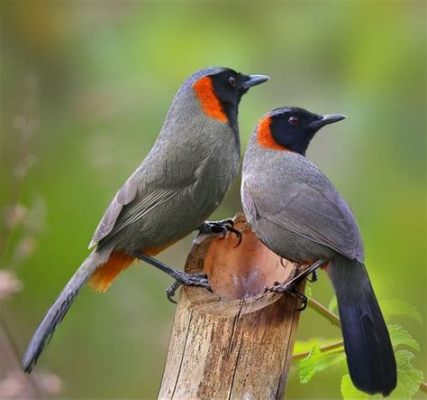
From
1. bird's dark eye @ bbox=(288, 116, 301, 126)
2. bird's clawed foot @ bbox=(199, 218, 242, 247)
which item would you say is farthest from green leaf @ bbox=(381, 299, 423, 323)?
bird's dark eye @ bbox=(288, 116, 301, 126)

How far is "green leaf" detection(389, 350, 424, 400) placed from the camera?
3.68 metres

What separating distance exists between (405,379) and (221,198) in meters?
1.63

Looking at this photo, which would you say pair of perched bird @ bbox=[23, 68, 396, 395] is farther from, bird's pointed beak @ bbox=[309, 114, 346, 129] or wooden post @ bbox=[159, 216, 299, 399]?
wooden post @ bbox=[159, 216, 299, 399]

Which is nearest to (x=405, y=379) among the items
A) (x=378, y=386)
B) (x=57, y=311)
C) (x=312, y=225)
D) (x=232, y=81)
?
(x=378, y=386)

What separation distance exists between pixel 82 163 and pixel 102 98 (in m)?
0.41

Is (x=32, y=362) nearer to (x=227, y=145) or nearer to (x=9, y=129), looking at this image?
(x=227, y=145)

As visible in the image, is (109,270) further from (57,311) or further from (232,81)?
(232,81)

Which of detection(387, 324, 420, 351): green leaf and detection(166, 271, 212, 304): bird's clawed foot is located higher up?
detection(166, 271, 212, 304): bird's clawed foot

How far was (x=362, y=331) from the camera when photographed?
385 cm

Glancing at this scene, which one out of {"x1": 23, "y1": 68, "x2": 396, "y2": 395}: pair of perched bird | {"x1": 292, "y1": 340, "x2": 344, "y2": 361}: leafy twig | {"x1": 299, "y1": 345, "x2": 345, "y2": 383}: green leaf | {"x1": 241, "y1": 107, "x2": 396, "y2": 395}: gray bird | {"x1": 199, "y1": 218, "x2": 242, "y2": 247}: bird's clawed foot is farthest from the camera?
{"x1": 199, "y1": 218, "x2": 242, "y2": 247}: bird's clawed foot

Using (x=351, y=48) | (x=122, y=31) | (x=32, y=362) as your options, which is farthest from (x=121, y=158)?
(x=32, y=362)

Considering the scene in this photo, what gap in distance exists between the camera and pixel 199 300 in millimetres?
4035

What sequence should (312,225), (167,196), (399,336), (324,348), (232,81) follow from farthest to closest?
(232,81), (167,196), (312,225), (324,348), (399,336)

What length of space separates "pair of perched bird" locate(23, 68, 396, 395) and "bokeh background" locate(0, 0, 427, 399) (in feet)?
2.47
